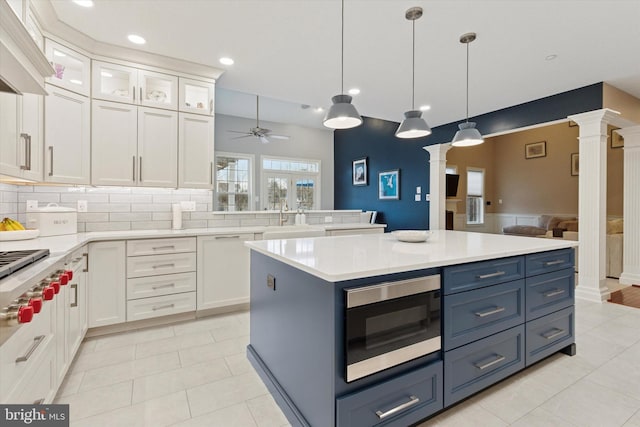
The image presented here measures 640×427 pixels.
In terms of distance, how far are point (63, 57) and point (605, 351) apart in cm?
508

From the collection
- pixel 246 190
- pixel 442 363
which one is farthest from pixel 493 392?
pixel 246 190

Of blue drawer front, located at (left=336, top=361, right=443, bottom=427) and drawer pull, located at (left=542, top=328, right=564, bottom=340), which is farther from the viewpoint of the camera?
drawer pull, located at (left=542, top=328, right=564, bottom=340)

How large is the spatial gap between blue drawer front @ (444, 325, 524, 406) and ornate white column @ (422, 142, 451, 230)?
11.3 ft

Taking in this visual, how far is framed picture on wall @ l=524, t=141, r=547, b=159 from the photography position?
766cm

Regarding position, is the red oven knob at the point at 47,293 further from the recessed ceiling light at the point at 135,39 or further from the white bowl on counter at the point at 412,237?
the recessed ceiling light at the point at 135,39

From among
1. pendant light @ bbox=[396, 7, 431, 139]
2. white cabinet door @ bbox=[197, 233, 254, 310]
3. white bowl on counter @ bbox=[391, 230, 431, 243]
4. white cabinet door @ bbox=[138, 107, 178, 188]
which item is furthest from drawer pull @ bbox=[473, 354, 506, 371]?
white cabinet door @ bbox=[138, 107, 178, 188]

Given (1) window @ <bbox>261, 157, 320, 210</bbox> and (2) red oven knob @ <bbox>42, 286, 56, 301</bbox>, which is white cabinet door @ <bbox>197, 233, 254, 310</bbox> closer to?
(2) red oven knob @ <bbox>42, 286, 56, 301</bbox>

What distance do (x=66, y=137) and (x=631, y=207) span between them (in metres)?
7.03

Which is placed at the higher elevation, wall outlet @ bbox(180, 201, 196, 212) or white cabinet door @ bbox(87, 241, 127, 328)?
wall outlet @ bbox(180, 201, 196, 212)

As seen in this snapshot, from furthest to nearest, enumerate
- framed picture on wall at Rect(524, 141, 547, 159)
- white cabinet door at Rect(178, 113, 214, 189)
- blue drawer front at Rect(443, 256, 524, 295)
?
framed picture on wall at Rect(524, 141, 547, 159) < white cabinet door at Rect(178, 113, 214, 189) < blue drawer front at Rect(443, 256, 524, 295)

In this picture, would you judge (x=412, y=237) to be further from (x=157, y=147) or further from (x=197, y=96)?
(x=197, y=96)

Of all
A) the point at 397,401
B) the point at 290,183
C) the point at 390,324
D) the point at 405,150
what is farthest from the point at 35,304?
the point at 290,183

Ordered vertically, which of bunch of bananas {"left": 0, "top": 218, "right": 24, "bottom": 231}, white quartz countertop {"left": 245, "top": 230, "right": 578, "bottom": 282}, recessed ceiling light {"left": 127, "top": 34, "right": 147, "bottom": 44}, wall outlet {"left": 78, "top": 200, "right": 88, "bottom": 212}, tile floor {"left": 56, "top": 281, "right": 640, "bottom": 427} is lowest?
tile floor {"left": 56, "top": 281, "right": 640, "bottom": 427}

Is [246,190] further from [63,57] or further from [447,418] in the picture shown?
[447,418]
